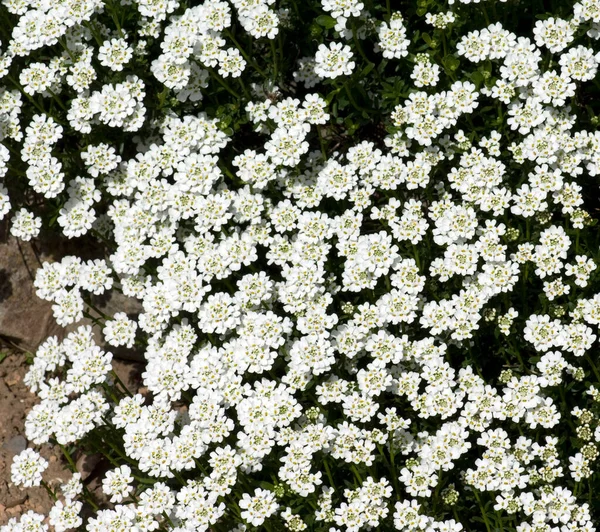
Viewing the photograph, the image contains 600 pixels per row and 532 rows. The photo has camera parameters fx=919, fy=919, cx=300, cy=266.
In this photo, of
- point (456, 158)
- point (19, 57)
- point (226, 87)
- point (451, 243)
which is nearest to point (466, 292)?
point (451, 243)

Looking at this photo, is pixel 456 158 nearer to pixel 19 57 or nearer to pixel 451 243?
pixel 451 243

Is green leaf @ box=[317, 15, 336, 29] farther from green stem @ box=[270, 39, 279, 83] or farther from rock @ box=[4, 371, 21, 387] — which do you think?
rock @ box=[4, 371, 21, 387]

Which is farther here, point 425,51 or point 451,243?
point 425,51

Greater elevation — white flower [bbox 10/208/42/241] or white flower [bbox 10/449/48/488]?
white flower [bbox 10/208/42/241]

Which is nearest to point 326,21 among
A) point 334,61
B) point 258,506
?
point 334,61

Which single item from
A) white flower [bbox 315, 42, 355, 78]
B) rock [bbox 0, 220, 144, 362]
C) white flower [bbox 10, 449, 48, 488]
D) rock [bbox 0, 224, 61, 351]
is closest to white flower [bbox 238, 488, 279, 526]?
white flower [bbox 10, 449, 48, 488]

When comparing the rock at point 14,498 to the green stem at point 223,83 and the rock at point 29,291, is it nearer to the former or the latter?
the rock at point 29,291

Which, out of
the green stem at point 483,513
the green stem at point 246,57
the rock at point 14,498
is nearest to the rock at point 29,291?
the rock at point 14,498
